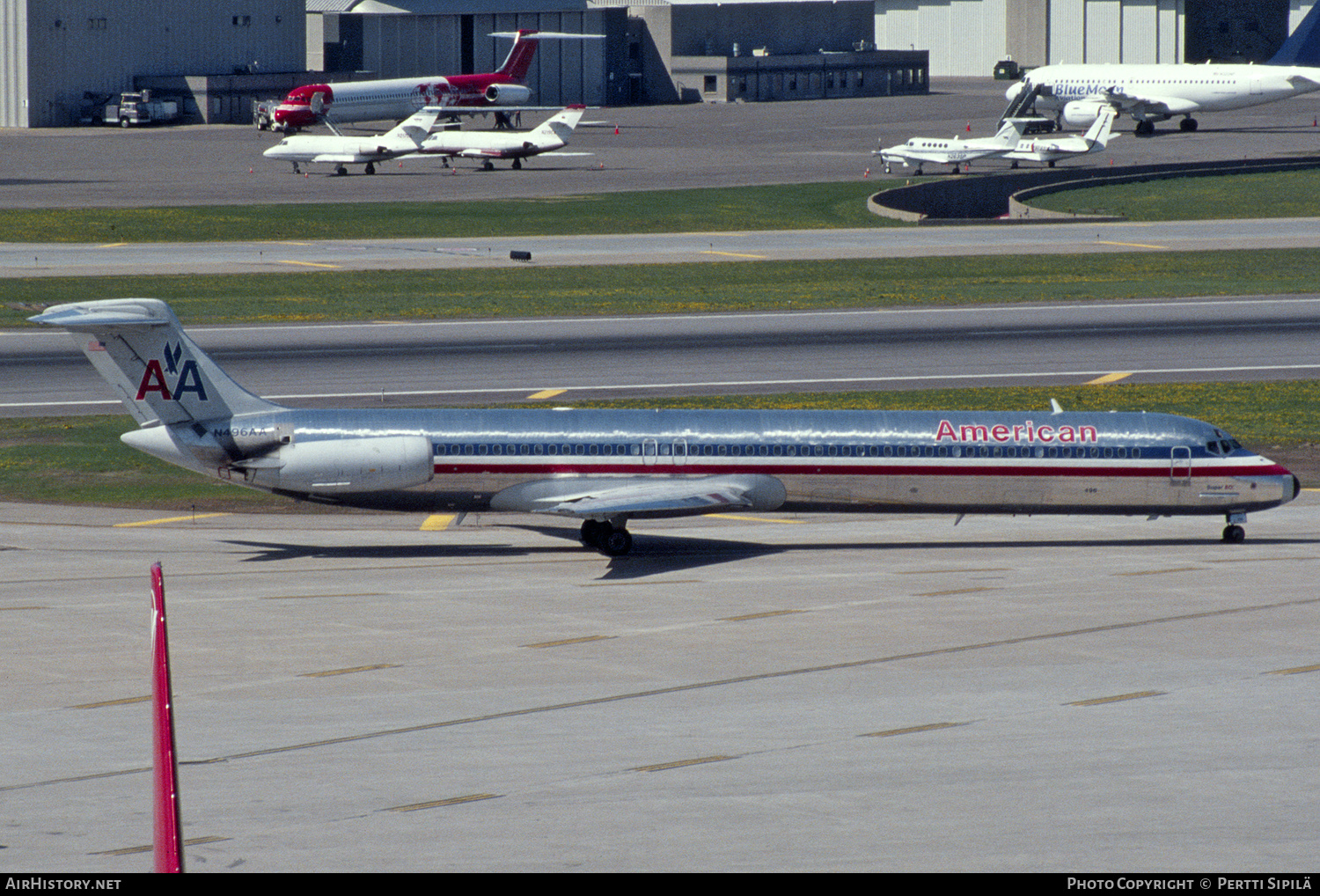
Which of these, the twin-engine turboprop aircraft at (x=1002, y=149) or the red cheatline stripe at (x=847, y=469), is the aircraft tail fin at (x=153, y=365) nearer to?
the red cheatline stripe at (x=847, y=469)

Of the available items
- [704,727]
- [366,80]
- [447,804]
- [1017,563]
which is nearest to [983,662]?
[704,727]

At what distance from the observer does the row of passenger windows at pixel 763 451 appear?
1350 inches

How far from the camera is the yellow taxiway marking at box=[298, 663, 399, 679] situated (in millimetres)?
25125

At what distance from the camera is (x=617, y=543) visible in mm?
34594

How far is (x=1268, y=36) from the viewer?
632 feet

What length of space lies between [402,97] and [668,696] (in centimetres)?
11570

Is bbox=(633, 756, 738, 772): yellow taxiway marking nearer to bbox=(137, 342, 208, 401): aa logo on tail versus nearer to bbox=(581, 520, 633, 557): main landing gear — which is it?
bbox=(581, 520, 633, 557): main landing gear

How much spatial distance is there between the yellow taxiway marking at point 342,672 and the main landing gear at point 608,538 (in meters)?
9.53

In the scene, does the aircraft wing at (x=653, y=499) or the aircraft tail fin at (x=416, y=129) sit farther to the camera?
the aircraft tail fin at (x=416, y=129)

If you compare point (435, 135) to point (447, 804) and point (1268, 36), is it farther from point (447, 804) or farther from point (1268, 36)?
point (1268, 36)

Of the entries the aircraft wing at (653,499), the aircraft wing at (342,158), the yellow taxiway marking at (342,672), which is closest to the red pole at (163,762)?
the yellow taxiway marking at (342,672)

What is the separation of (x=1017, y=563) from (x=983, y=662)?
830cm

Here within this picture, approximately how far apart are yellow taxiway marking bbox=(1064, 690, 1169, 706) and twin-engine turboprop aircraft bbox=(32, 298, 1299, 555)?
36.4ft

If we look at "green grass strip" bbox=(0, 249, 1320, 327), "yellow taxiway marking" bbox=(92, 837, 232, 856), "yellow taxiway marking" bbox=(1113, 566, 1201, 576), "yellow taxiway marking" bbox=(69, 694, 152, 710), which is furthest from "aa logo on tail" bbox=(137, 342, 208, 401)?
"green grass strip" bbox=(0, 249, 1320, 327)
